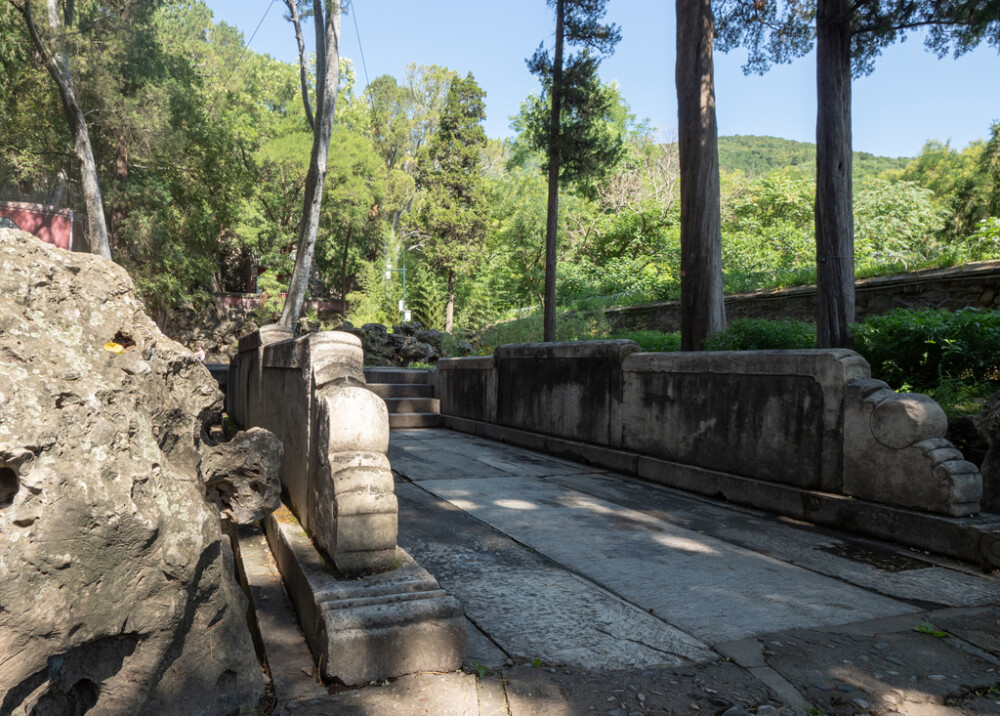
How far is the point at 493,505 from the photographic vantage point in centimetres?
568

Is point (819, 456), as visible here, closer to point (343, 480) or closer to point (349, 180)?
point (343, 480)

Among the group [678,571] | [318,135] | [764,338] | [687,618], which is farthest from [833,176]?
[318,135]

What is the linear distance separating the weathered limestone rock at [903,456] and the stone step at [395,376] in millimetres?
8729

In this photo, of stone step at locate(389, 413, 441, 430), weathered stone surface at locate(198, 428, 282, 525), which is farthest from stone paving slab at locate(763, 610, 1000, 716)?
stone step at locate(389, 413, 441, 430)

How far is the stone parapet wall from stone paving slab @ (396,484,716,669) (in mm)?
8324

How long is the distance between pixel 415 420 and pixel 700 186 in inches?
231

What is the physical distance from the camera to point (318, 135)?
59.2 ft

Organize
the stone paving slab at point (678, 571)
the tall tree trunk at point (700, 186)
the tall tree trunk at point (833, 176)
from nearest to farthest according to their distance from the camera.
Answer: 1. the stone paving slab at point (678, 571)
2. the tall tree trunk at point (833, 176)
3. the tall tree trunk at point (700, 186)

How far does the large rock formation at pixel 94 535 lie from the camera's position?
6.08 ft

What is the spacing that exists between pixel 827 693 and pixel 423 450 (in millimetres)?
6463

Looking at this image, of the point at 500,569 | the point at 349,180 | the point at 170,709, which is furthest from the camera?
the point at 349,180

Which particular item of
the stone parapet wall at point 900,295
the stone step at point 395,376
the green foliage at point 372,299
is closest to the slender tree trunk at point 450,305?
the green foliage at point 372,299

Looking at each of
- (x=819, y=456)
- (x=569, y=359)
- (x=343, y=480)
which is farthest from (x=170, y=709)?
(x=569, y=359)

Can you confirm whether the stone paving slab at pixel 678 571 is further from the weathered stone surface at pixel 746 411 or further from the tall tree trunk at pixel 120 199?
the tall tree trunk at pixel 120 199
